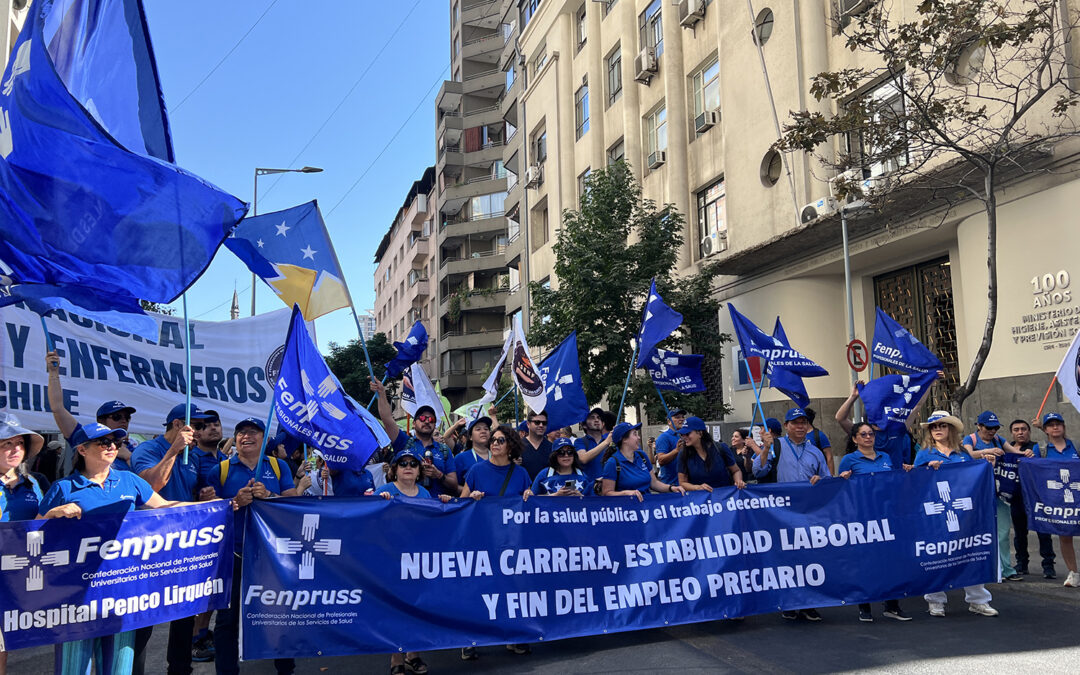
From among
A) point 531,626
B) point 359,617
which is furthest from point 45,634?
point 531,626

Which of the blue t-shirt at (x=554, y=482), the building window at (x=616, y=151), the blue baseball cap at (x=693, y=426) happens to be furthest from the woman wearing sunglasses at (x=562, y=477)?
the building window at (x=616, y=151)

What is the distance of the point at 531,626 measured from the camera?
6168mm

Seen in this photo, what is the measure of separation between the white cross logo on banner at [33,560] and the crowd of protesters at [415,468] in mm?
157

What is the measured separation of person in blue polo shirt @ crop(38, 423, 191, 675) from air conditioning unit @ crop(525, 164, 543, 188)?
98.7 ft

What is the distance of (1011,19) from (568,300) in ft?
32.8

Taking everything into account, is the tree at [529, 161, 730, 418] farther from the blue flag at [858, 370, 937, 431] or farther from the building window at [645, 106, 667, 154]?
the blue flag at [858, 370, 937, 431]

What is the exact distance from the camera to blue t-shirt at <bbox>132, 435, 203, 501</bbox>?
571 centimetres

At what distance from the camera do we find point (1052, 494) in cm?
809

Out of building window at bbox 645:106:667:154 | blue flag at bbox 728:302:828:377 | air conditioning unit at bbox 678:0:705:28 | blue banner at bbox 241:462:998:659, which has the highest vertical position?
air conditioning unit at bbox 678:0:705:28

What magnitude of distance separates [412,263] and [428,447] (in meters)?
61.4

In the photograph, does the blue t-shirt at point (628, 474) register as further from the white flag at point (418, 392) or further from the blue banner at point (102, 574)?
the white flag at point (418, 392)

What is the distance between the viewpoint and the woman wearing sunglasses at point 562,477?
21.8 ft

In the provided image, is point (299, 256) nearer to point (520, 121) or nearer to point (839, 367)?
point (839, 367)

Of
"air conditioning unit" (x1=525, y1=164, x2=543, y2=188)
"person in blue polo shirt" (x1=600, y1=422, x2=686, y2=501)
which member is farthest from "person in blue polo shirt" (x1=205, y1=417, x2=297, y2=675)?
"air conditioning unit" (x1=525, y1=164, x2=543, y2=188)
